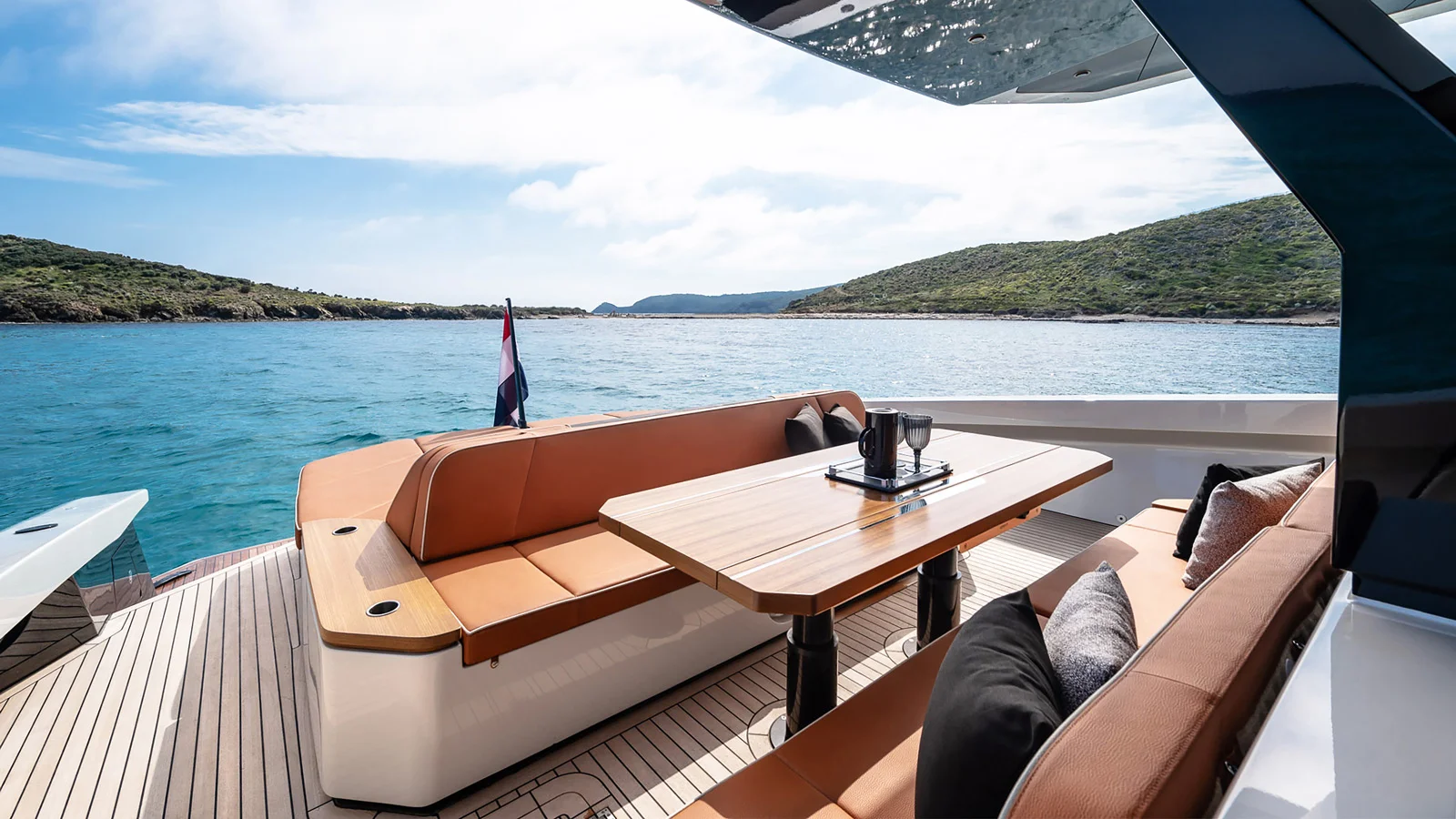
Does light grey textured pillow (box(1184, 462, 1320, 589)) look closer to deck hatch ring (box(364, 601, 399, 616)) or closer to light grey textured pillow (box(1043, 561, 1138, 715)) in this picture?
light grey textured pillow (box(1043, 561, 1138, 715))

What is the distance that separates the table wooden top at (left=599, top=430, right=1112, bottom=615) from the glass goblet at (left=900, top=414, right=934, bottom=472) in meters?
0.13

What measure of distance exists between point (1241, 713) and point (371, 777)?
5.45 ft

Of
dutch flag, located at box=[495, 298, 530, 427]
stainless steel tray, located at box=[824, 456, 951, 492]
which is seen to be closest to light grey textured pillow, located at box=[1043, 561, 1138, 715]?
stainless steel tray, located at box=[824, 456, 951, 492]

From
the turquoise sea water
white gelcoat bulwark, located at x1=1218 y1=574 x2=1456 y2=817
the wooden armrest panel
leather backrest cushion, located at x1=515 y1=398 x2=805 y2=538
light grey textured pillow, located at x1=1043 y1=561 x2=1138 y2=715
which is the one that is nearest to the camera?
white gelcoat bulwark, located at x1=1218 y1=574 x2=1456 y2=817

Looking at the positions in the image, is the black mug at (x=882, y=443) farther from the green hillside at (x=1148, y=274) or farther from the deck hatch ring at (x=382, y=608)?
the green hillside at (x=1148, y=274)

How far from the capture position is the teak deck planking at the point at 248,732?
1453mm

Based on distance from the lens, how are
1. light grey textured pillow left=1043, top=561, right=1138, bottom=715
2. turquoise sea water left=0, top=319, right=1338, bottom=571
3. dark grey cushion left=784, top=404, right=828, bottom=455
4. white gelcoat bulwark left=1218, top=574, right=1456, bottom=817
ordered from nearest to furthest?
white gelcoat bulwark left=1218, top=574, right=1456, bottom=817 → light grey textured pillow left=1043, top=561, right=1138, bottom=715 → dark grey cushion left=784, top=404, right=828, bottom=455 → turquoise sea water left=0, top=319, right=1338, bottom=571

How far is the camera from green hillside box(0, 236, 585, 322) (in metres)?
20.7

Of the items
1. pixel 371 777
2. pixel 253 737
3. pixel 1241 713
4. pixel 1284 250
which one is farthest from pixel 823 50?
pixel 1284 250

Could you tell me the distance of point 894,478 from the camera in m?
1.71

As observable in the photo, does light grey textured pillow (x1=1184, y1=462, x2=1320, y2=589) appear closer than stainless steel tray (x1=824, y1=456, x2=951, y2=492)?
Yes

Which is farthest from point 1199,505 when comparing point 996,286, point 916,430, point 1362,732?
point 996,286

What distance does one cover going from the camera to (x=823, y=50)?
224 cm

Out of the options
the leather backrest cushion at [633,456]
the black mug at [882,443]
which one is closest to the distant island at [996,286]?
the leather backrest cushion at [633,456]
